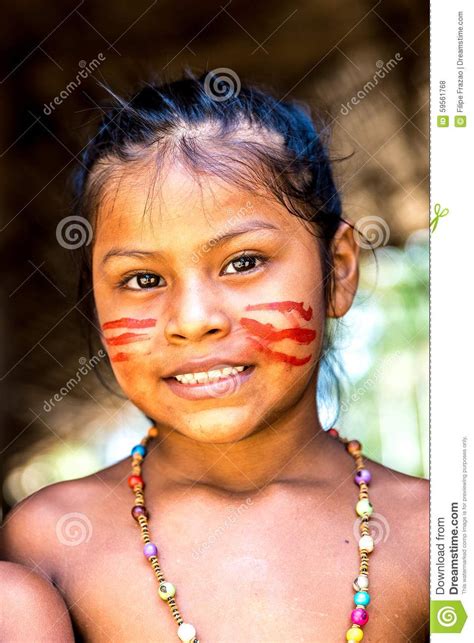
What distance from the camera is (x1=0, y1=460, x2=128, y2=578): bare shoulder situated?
1.32 meters

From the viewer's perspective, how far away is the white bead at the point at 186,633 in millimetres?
1195

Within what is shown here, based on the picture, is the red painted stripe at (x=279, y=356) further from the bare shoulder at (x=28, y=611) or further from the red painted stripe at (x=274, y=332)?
the bare shoulder at (x=28, y=611)

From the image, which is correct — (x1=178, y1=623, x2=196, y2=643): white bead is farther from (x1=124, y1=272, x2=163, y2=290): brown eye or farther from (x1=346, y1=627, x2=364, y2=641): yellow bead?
(x1=124, y1=272, x2=163, y2=290): brown eye

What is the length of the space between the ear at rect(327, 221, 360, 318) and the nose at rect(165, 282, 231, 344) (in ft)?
0.76

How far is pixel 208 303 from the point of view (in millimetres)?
1215

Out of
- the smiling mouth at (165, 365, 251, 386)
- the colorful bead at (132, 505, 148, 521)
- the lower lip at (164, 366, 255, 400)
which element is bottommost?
the colorful bead at (132, 505, 148, 521)

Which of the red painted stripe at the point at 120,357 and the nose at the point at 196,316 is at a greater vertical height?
the nose at the point at 196,316

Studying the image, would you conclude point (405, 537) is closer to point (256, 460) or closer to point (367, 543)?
point (367, 543)

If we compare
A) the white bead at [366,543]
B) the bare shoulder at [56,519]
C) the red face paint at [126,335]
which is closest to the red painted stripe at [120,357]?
the red face paint at [126,335]

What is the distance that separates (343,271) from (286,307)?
19cm

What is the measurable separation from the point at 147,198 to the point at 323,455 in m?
0.48

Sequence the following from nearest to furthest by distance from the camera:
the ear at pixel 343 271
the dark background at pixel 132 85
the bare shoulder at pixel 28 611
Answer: the bare shoulder at pixel 28 611 → the ear at pixel 343 271 → the dark background at pixel 132 85

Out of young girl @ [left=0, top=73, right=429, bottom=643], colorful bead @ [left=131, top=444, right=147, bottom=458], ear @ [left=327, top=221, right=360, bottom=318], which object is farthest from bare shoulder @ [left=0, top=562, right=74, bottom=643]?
ear @ [left=327, top=221, right=360, bottom=318]
